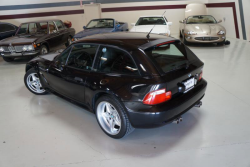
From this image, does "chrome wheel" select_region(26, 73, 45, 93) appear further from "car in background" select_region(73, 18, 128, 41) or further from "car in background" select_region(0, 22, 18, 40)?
"car in background" select_region(0, 22, 18, 40)

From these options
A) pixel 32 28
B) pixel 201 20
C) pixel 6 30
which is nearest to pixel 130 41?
pixel 32 28

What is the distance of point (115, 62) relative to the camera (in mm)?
2514

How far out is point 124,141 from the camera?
2.58 metres

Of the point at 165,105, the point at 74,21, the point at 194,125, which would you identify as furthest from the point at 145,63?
the point at 74,21

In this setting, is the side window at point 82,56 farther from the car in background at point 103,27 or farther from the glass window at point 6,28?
the glass window at point 6,28

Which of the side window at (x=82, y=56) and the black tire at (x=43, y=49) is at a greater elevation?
the black tire at (x=43, y=49)

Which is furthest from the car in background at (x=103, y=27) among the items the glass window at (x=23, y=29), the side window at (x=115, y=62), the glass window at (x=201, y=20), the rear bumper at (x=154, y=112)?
the rear bumper at (x=154, y=112)

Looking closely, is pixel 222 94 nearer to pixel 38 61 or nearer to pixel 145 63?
pixel 145 63

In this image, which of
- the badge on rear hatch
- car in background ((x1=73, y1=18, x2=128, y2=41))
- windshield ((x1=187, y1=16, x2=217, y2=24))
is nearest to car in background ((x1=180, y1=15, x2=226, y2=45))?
windshield ((x1=187, y1=16, x2=217, y2=24))

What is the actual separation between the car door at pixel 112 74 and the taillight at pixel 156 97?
196 millimetres

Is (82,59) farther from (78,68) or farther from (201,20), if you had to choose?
(201,20)

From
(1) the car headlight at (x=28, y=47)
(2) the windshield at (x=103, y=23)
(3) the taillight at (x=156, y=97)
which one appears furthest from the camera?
(2) the windshield at (x=103, y=23)

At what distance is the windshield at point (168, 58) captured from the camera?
2.38 metres

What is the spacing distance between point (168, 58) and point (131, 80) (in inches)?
28.5
